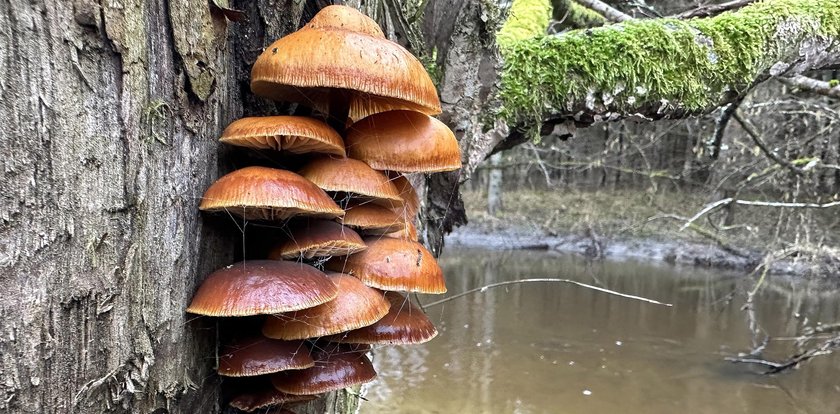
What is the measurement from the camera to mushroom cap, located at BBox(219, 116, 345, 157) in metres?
1.08

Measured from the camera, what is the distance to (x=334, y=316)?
3.86 ft

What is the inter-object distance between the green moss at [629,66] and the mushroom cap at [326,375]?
4.03 ft

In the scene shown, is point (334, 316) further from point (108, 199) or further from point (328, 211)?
point (108, 199)

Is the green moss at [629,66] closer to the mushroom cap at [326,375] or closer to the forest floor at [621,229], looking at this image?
the mushroom cap at [326,375]

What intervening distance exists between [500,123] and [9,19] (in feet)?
5.47

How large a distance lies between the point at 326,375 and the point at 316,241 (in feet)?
1.03

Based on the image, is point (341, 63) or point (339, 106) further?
point (339, 106)

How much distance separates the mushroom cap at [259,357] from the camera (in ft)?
3.61

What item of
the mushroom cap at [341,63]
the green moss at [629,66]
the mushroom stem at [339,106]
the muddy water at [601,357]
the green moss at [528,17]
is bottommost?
the muddy water at [601,357]

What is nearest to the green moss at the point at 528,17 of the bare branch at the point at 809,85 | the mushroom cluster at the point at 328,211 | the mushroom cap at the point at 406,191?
the bare branch at the point at 809,85

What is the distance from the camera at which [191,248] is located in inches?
42.2

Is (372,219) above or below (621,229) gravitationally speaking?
above

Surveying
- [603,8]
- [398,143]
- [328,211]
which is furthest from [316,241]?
[603,8]

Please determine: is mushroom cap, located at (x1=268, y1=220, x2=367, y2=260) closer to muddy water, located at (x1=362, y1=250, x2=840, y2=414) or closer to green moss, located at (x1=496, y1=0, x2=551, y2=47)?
green moss, located at (x1=496, y1=0, x2=551, y2=47)
